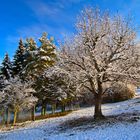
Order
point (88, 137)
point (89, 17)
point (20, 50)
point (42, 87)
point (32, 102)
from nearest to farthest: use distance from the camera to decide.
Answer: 1. point (88, 137)
2. point (89, 17)
3. point (32, 102)
4. point (42, 87)
5. point (20, 50)

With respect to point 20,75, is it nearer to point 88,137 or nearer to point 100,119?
point 100,119

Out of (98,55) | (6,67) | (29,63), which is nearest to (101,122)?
(98,55)

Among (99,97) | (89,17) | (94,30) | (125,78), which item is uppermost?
(89,17)

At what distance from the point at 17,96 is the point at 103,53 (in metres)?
16.5

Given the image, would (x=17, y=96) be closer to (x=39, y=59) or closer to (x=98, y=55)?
(x=39, y=59)

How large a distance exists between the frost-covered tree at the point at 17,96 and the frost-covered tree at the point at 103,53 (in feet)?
43.5

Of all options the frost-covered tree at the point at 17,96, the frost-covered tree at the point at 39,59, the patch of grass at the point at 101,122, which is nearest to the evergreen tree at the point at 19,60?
the frost-covered tree at the point at 39,59

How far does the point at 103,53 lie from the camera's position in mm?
22781

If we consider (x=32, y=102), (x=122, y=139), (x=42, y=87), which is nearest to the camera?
(x=122, y=139)

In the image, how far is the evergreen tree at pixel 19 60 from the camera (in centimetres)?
4150

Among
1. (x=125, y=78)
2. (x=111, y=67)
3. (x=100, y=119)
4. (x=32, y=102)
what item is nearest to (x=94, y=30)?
(x=111, y=67)

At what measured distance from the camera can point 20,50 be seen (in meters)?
43.6

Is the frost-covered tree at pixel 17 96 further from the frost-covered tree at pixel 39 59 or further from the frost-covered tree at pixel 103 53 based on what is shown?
the frost-covered tree at pixel 103 53

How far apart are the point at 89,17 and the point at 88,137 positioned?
42.0ft
